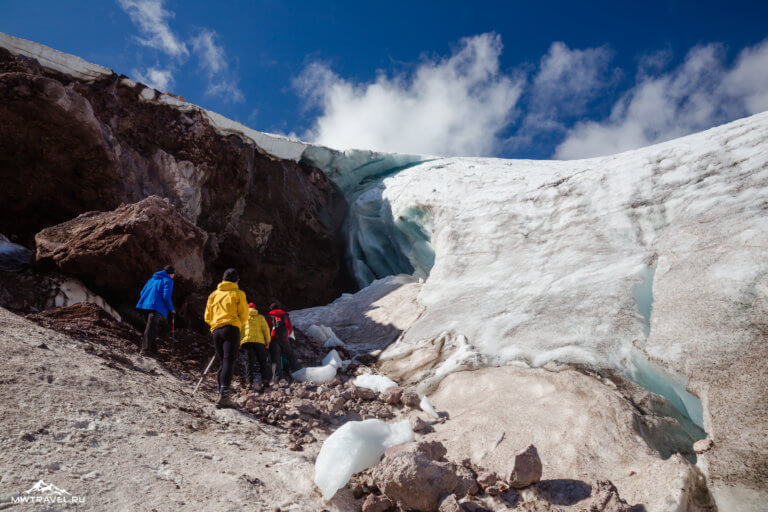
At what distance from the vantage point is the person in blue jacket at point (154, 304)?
15.7ft

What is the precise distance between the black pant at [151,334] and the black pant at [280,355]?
4.05 feet

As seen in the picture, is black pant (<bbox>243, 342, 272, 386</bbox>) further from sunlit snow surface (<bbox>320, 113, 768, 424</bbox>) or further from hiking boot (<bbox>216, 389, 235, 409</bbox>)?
sunlit snow surface (<bbox>320, 113, 768, 424</bbox>)

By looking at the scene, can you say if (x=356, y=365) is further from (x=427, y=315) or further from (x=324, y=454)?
(x=324, y=454)

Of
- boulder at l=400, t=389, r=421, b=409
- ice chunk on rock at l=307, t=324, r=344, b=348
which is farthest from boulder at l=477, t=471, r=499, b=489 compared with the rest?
ice chunk on rock at l=307, t=324, r=344, b=348

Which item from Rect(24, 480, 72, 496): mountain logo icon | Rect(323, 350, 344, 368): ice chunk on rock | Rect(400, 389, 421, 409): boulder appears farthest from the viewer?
Rect(323, 350, 344, 368): ice chunk on rock

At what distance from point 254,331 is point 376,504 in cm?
277

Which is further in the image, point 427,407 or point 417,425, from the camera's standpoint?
point 427,407

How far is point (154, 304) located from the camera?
16.1 feet

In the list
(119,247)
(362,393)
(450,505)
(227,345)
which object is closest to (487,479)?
(450,505)

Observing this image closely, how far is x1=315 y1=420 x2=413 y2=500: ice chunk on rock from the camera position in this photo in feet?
7.98

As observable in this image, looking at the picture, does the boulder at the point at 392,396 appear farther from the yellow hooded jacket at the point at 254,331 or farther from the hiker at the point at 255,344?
the yellow hooded jacket at the point at 254,331

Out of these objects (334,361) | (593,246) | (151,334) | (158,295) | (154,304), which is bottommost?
(334,361)

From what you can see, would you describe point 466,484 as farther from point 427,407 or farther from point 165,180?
Result: point 165,180

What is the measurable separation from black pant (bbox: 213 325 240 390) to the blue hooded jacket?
1407mm
